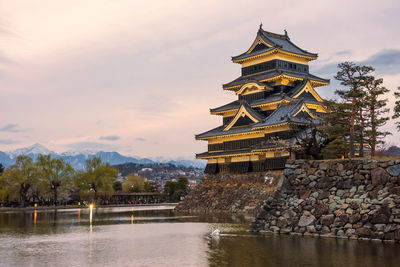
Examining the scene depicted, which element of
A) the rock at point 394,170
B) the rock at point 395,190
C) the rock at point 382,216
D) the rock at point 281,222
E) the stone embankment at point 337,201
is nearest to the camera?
the rock at point 382,216

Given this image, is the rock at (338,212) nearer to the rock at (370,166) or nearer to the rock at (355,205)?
the rock at (355,205)

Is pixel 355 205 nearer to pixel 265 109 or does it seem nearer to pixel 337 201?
pixel 337 201

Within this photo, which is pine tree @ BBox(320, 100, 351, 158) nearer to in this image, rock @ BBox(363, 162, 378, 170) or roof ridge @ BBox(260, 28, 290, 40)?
rock @ BBox(363, 162, 378, 170)

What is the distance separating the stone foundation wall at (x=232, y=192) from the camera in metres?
51.8

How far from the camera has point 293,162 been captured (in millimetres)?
28219

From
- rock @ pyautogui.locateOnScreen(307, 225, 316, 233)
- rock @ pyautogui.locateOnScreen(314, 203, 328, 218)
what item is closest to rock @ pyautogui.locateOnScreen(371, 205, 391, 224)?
rock @ pyautogui.locateOnScreen(314, 203, 328, 218)

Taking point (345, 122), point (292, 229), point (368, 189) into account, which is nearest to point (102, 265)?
point (292, 229)

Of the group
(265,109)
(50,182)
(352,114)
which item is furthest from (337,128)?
(50,182)

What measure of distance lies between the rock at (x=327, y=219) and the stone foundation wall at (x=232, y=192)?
78.6 ft

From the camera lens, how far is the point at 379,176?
79.5ft

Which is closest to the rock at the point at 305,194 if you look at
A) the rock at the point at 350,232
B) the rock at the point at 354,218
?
the rock at the point at 354,218

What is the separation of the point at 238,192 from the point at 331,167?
97.8 ft

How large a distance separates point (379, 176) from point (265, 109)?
116ft

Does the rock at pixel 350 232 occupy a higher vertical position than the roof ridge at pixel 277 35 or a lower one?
lower
